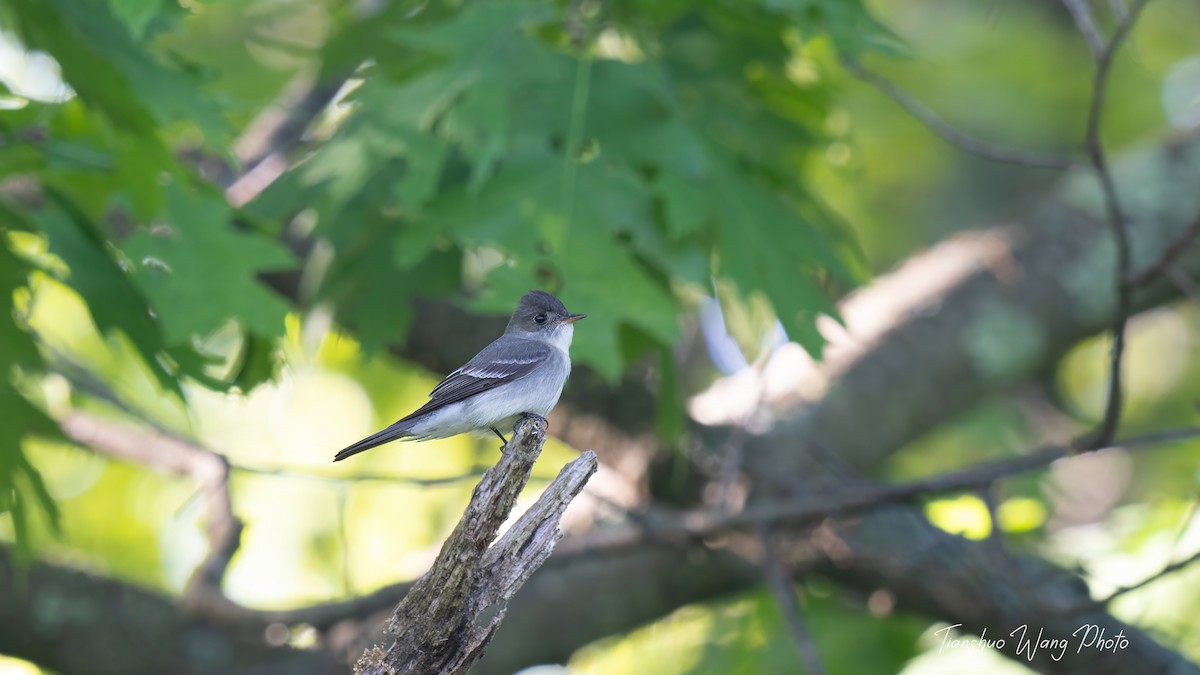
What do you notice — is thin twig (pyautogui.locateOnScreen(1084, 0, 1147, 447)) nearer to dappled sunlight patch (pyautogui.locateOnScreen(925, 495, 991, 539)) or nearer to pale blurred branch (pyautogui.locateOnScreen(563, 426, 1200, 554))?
pale blurred branch (pyautogui.locateOnScreen(563, 426, 1200, 554))

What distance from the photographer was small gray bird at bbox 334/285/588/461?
14.4 ft

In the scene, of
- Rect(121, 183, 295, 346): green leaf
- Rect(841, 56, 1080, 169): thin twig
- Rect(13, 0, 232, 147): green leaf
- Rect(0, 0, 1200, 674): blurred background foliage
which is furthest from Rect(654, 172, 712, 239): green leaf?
Rect(13, 0, 232, 147): green leaf

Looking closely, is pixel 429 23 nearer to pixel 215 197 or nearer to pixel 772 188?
pixel 215 197

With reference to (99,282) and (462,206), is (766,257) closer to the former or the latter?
(462,206)

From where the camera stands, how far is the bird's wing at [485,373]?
14.7ft

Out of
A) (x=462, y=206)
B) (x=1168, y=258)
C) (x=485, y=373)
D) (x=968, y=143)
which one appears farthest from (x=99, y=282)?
(x=1168, y=258)

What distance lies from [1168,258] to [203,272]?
4312mm

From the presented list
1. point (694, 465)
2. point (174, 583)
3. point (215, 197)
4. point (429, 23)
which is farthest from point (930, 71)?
point (174, 583)

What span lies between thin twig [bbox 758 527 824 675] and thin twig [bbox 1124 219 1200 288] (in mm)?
2423

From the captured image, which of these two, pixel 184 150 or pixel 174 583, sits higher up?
pixel 184 150

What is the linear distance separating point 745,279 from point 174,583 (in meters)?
8.03

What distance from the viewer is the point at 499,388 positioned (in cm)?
456

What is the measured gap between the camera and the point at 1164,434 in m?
4.91

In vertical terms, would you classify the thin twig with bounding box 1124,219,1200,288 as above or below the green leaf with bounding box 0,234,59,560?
above
